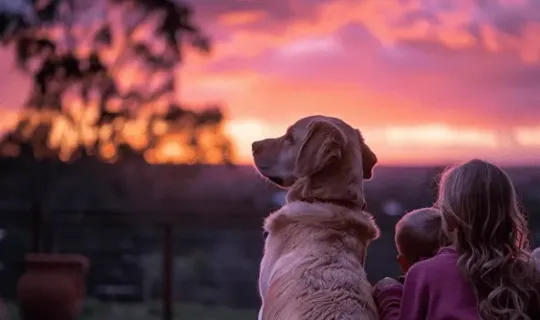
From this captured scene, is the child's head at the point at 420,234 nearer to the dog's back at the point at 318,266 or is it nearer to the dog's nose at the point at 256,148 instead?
the dog's back at the point at 318,266

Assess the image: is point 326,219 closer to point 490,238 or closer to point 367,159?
point 367,159

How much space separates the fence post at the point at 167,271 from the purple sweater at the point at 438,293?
19.9 ft

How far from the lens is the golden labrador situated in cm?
278

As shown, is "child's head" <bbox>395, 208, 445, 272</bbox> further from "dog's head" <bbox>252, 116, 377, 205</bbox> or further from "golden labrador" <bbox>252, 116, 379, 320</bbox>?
"dog's head" <bbox>252, 116, 377, 205</bbox>

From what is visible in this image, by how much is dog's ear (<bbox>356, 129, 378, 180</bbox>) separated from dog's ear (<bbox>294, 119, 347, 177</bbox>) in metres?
0.30

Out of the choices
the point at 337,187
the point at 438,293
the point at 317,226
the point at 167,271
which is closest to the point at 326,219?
the point at 317,226

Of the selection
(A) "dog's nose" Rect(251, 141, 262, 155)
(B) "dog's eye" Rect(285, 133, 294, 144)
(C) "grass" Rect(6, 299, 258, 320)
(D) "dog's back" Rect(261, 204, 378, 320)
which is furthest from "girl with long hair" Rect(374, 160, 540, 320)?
(C) "grass" Rect(6, 299, 258, 320)

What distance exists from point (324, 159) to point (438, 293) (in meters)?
0.93

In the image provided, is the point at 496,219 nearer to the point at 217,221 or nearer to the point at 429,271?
the point at 429,271

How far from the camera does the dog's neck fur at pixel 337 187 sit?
3414 mm

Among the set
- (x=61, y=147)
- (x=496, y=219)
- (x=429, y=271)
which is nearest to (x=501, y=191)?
(x=496, y=219)

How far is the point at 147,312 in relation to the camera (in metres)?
9.90

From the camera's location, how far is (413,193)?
34.4 ft

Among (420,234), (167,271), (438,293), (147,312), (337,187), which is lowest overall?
(147,312)
